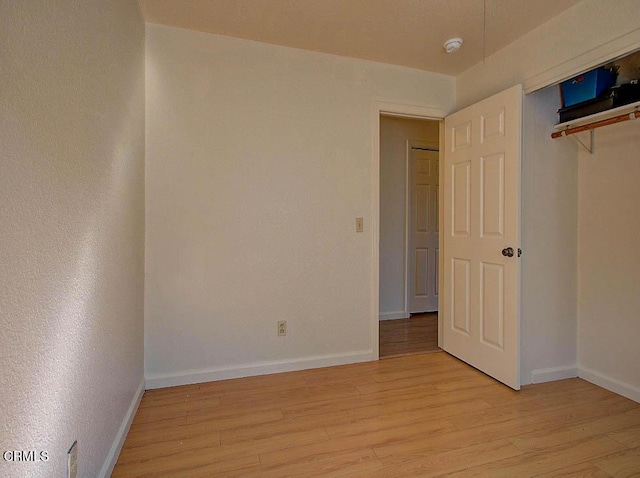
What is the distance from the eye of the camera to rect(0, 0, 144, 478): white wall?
763 mm

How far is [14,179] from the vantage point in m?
0.77

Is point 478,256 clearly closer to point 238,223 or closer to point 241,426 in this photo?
point 238,223

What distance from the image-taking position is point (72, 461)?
1069mm

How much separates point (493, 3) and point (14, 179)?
8.08 feet

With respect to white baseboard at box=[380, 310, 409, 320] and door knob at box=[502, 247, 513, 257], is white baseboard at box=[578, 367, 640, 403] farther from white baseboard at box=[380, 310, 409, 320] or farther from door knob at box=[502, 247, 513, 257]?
white baseboard at box=[380, 310, 409, 320]

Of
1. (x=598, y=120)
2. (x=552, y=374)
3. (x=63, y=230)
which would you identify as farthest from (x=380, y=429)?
(x=598, y=120)

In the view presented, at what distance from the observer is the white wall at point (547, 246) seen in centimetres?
229

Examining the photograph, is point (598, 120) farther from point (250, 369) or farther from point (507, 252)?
point (250, 369)

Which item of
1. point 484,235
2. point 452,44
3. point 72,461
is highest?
point 452,44

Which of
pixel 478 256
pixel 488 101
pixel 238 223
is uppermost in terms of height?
pixel 488 101

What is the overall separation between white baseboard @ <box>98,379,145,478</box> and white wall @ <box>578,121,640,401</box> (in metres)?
2.95

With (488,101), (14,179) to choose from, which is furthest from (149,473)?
(488,101)

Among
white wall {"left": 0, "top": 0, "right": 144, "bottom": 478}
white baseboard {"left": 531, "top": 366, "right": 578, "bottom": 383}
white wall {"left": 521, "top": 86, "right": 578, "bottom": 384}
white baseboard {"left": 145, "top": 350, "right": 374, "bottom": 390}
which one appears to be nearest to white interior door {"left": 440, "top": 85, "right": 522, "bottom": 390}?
white wall {"left": 521, "top": 86, "right": 578, "bottom": 384}

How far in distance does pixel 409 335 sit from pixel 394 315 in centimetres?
68
